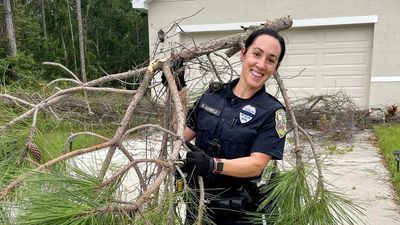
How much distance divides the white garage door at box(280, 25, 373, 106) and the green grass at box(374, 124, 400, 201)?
1243 mm

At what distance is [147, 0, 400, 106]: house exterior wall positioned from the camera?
8281 millimetres

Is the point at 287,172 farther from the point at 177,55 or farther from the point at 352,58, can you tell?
the point at 352,58

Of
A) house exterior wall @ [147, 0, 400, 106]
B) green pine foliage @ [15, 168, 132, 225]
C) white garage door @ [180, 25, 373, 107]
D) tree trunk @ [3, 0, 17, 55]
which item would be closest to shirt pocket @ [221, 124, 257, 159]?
green pine foliage @ [15, 168, 132, 225]

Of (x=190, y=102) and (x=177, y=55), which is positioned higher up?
(x=177, y=55)

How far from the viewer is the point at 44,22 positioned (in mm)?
18719

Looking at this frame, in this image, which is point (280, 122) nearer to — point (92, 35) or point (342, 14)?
point (342, 14)

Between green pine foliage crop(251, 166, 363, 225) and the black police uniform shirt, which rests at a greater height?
the black police uniform shirt

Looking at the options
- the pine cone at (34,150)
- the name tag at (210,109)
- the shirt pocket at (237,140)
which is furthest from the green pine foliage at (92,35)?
the shirt pocket at (237,140)

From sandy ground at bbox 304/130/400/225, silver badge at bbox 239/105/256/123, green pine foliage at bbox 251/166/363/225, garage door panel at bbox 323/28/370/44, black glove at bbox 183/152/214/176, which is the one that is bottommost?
sandy ground at bbox 304/130/400/225

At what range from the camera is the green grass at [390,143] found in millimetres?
4661

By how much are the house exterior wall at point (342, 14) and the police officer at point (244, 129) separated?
6.33 metres

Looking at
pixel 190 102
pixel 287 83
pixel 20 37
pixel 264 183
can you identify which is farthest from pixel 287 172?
pixel 20 37

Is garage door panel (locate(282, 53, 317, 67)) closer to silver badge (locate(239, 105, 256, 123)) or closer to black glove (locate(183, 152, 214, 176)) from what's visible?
silver badge (locate(239, 105, 256, 123))

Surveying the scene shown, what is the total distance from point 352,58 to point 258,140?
24.2 ft
